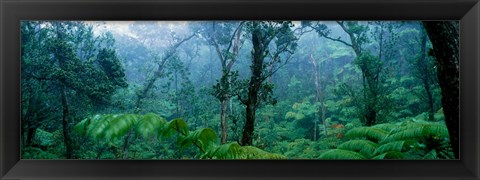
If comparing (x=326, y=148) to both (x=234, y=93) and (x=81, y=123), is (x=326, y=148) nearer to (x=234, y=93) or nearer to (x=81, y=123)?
(x=234, y=93)

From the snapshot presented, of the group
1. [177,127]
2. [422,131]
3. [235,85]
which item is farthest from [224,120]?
[422,131]

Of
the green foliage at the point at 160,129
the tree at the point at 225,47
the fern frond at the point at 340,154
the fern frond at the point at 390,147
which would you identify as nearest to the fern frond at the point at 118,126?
the green foliage at the point at 160,129

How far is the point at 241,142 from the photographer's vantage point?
2.61 meters

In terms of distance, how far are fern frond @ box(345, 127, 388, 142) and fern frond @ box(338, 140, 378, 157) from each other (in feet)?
0.14

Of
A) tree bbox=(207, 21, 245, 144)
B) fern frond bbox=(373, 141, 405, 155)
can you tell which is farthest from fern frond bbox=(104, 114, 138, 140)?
fern frond bbox=(373, 141, 405, 155)

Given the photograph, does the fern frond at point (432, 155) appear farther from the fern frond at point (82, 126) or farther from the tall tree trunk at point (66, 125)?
the tall tree trunk at point (66, 125)

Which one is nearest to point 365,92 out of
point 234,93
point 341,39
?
point 341,39

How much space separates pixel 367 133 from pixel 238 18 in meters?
1.46

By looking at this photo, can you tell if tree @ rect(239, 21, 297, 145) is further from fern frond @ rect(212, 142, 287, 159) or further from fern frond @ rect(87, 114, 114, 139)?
fern frond @ rect(87, 114, 114, 139)

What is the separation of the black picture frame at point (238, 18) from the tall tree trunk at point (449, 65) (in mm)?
558

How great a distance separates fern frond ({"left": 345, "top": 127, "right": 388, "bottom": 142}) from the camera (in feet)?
8.32
